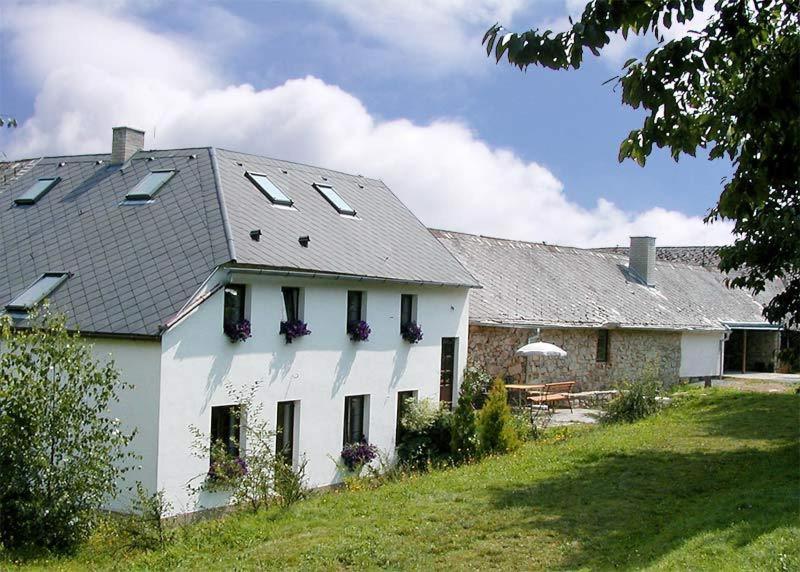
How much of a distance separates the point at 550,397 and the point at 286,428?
8.70 meters

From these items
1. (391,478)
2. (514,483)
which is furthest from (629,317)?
(514,483)

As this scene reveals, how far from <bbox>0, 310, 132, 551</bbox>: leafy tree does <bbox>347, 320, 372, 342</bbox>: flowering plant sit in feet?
24.5

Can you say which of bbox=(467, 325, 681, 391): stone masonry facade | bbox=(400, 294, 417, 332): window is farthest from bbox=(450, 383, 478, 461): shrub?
bbox=(467, 325, 681, 391): stone masonry facade

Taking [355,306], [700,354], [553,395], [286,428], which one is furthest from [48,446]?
[700,354]

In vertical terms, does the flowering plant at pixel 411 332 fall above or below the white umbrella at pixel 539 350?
above

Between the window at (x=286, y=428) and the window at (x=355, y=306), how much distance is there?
2.65 metres

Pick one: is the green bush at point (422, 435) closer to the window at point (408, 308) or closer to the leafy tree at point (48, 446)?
the window at point (408, 308)

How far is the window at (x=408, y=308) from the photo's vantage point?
67.8 feet

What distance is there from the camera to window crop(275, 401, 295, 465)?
676 inches

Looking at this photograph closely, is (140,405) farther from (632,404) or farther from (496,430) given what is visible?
(632,404)

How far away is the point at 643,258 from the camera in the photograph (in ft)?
111

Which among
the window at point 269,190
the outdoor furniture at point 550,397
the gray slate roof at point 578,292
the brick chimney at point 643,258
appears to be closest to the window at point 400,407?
the outdoor furniture at point 550,397

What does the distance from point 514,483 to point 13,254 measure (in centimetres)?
1176

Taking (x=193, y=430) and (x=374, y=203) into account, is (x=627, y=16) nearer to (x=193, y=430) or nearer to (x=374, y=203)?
(x=193, y=430)
